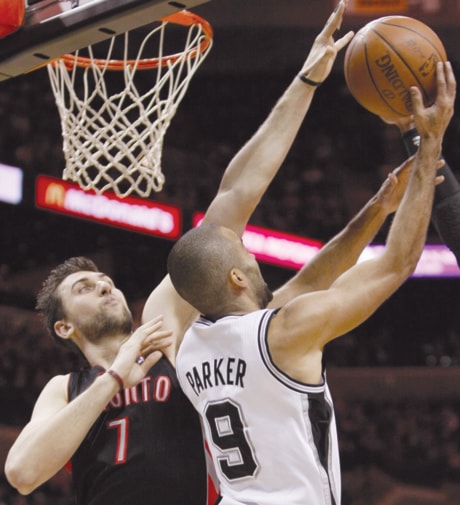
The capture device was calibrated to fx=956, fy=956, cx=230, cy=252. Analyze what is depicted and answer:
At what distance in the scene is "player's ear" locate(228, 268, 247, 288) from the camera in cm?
275

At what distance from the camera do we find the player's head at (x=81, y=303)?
3.40m

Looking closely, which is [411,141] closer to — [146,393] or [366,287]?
[366,287]

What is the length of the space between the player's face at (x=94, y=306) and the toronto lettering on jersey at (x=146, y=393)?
25 cm

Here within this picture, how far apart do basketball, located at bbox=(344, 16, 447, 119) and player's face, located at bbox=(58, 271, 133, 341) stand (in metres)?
1.12

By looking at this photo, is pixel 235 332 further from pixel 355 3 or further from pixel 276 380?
pixel 355 3

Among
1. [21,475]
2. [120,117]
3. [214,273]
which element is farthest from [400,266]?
[120,117]

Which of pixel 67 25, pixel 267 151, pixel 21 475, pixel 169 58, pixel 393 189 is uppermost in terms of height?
pixel 169 58

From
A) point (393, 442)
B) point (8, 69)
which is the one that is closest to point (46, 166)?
point (393, 442)

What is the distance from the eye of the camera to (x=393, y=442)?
11.0 m

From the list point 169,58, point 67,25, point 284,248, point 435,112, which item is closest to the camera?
point 435,112

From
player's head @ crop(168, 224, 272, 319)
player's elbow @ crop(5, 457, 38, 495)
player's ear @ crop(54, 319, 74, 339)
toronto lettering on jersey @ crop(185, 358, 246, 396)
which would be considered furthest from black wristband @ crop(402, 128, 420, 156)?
player's elbow @ crop(5, 457, 38, 495)

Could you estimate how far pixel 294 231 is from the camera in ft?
38.7

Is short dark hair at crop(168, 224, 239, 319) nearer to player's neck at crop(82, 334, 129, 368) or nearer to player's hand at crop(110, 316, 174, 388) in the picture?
player's hand at crop(110, 316, 174, 388)

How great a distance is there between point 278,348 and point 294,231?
30.3 ft
